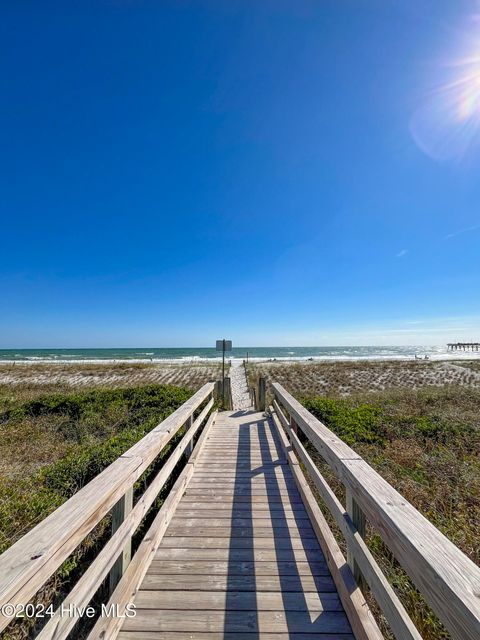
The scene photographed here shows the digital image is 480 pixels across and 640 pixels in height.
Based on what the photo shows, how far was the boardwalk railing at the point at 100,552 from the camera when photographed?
1.04 metres

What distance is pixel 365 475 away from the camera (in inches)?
74.9

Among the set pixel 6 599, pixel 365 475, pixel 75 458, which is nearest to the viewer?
pixel 6 599

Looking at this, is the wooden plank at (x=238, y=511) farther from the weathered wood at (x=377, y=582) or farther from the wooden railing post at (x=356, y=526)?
the wooden railing post at (x=356, y=526)

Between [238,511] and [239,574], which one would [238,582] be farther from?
[238,511]

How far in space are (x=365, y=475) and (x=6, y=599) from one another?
1911 millimetres

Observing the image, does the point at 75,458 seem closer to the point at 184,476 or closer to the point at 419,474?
the point at 184,476

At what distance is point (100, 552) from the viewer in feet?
5.61

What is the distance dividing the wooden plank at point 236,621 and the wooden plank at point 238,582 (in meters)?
0.19

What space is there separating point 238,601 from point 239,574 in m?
0.24

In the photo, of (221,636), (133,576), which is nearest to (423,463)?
(221,636)

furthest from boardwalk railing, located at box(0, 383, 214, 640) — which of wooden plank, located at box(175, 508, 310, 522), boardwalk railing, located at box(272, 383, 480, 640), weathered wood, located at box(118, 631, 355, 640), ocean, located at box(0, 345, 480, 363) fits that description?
ocean, located at box(0, 345, 480, 363)

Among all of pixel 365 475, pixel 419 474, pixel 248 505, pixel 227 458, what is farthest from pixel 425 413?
pixel 365 475

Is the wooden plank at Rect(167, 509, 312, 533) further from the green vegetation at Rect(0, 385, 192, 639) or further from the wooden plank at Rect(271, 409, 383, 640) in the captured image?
the green vegetation at Rect(0, 385, 192, 639)

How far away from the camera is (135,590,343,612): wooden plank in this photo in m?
1.97
